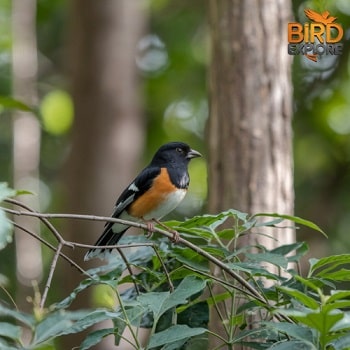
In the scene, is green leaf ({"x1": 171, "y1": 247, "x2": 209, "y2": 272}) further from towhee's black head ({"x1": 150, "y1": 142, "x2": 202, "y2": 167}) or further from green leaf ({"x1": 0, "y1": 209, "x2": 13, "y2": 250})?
towhee's black head ({"x1": 150, "y1": 142, "x2": 202, "y2": 167})

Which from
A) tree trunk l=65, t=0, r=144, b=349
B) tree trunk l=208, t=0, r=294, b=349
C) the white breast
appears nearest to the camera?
tree trunk l=208, t=0, r=294, b=349

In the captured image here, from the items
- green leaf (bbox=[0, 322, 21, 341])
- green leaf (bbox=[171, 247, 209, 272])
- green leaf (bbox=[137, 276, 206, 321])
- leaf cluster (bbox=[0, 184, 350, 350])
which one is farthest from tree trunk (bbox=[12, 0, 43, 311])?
green leaf (bbox=[0, 322, 21, 341])

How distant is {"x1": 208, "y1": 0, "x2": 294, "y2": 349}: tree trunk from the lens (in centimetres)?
394

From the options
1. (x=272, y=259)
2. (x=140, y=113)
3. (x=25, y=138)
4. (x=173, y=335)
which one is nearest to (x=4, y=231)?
(x=173, y=335)

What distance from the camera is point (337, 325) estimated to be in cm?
171

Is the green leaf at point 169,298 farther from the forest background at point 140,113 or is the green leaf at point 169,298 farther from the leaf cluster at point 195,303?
the forest background at point 140,113

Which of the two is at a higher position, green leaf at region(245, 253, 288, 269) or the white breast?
green leaf at region(245, 253, 288, 269)

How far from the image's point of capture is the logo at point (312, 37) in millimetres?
4531

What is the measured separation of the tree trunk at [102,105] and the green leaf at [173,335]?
166 inches

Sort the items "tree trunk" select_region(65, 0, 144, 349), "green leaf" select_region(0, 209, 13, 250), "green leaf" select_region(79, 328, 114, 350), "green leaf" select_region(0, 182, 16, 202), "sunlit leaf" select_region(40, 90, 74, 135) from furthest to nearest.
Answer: "sunlit leaf" select_region(40, 90, 74, 135), "tree trunk" select_region(65, 0, 144, 349), "green leaf" select_region(79, 328, 114, 350), "green leaf" select_region(0, 182, 16, 202), "green leaf" select_region(0, 209, 13, 250)

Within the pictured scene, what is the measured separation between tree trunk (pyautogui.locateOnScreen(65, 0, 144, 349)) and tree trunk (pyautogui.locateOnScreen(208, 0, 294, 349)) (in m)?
2.11

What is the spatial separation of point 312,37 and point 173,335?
3.41 meters

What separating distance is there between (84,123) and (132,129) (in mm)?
387

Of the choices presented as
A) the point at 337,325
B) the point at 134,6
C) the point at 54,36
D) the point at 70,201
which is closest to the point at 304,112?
the point at 134,6
